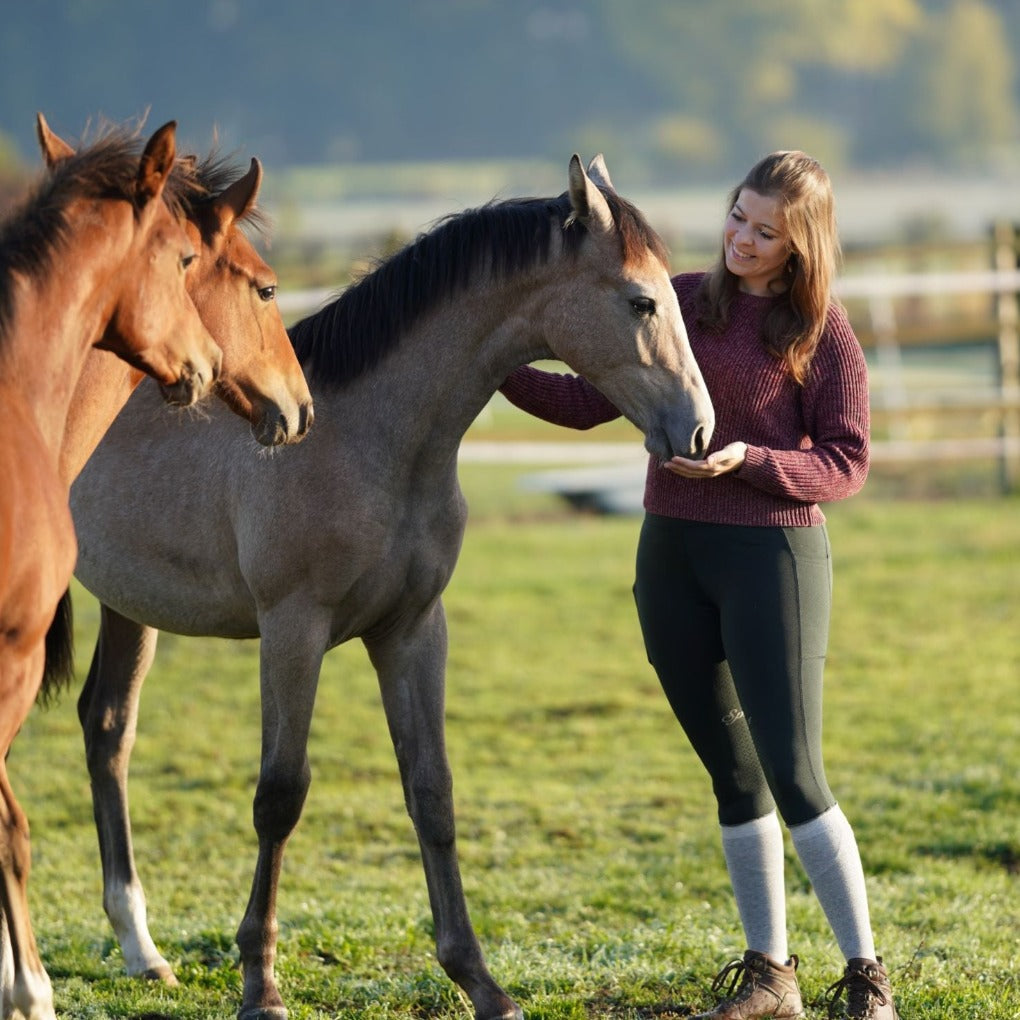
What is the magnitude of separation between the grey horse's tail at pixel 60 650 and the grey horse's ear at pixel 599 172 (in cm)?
179

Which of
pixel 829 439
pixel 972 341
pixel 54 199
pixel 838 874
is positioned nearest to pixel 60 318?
pixel 54 199

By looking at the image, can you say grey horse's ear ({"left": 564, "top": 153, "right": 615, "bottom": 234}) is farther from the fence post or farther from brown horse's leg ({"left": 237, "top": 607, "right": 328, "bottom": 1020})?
the fence post

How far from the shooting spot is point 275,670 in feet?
12.2

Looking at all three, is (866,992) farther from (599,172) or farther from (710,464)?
(599,172)

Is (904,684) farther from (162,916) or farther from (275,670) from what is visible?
(275,670)

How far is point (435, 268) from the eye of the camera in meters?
3.74

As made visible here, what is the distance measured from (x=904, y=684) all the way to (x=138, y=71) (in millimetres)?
125744

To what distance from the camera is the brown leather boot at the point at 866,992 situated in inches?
138

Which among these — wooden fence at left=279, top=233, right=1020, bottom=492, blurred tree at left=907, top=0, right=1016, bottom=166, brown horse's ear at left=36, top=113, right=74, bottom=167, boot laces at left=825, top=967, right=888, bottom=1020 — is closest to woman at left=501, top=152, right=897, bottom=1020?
boot laces at left=825, top=967, right=888, bottom=1020

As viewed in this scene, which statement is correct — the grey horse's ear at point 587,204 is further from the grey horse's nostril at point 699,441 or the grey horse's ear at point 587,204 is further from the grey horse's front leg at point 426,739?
the grey horse's front leg at point 426,739

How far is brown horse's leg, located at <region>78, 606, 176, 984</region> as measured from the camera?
428 cm

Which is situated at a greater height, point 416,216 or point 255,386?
point 416,216

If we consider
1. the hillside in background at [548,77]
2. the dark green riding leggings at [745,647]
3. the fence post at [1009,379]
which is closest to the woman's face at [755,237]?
the dark green riding leggings at [745,647]

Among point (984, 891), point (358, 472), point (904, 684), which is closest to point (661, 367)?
point (358, 472)
